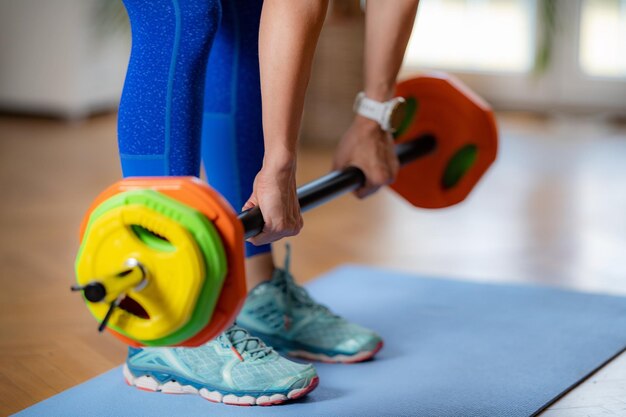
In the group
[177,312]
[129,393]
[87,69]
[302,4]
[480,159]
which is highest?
[87,69]

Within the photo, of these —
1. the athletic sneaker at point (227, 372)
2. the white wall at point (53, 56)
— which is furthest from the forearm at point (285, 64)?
the white wall at point (53, 56)

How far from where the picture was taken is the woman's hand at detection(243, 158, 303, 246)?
108cm

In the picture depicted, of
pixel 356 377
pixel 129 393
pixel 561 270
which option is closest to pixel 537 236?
pixel 561 270

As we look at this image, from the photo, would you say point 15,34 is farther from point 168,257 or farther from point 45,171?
point 168,257

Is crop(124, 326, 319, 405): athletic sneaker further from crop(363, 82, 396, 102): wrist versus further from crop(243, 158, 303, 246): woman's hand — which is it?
crop(363, 82, 396, 102): wrist

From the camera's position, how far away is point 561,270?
1.81 metres

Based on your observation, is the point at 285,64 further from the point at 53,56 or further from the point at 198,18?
the point at 53,56

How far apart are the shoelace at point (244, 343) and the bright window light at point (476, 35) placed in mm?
2604

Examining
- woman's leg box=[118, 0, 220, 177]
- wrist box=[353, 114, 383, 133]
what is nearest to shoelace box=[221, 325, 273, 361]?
woman's leg box=[118, 0, 220, 177]

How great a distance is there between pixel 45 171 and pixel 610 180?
1.48 meters

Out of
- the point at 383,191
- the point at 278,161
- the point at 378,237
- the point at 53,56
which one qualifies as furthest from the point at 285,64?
the point at 53,56

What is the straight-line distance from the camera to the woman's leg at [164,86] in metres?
1.13

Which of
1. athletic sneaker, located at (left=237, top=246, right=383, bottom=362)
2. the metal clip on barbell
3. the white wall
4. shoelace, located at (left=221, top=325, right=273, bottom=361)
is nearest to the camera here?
the metal clip on barbell

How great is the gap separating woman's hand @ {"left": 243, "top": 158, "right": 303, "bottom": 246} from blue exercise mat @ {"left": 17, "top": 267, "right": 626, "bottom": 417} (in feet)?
0.72
